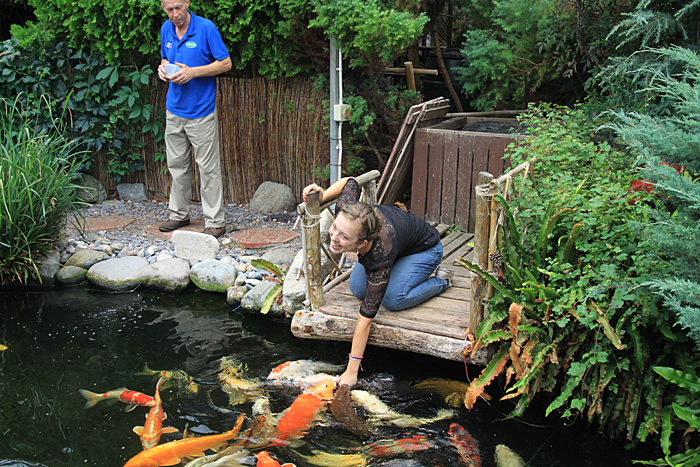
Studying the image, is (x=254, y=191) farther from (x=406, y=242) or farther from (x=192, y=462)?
(x=192, y=462)

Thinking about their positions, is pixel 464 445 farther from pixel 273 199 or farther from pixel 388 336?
pixel 273 199

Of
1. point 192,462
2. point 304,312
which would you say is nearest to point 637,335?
point 304,312

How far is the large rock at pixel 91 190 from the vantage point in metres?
7.59

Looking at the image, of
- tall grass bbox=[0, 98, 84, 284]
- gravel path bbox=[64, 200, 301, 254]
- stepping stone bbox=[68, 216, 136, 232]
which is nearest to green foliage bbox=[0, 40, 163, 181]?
gravel path bbox=[64, 200, 301, 254]

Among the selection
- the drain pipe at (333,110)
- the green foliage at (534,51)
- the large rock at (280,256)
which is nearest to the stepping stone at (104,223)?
the large rock at (280,256)

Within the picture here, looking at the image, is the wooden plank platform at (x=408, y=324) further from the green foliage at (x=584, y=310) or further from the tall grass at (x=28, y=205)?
the tall grass at (x=28, y=205)

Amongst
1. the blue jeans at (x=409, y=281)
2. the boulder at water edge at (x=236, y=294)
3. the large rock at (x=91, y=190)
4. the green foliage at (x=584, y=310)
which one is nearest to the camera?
the green foliage at (x=584, y=310)

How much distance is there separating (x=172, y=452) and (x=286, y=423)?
0.68 m

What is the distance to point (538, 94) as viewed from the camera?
660 cm

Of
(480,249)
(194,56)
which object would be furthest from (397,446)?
(194,56)

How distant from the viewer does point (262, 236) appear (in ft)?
20.5

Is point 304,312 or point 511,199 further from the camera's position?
point 304,312

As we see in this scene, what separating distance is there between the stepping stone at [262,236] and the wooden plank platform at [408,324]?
188cm

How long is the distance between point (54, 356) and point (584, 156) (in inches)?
163
